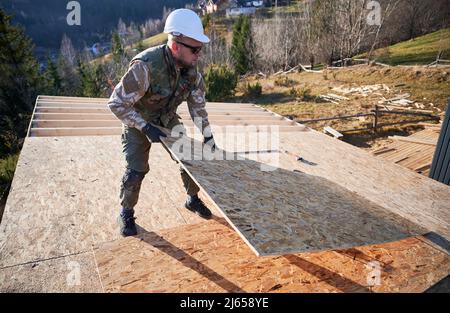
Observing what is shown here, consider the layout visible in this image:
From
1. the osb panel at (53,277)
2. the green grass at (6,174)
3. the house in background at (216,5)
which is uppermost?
the house in background at (216,5)

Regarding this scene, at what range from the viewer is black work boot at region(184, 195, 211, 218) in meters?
3.33

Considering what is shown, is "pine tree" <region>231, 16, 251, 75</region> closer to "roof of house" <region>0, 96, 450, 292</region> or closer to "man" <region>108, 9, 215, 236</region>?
"roof of house" <region>0, 96, 450, 292</region>

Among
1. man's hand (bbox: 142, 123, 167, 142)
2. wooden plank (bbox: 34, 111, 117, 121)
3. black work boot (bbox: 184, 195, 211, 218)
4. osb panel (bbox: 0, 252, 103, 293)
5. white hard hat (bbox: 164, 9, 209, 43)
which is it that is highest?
white hard hat (bbox: 164, 9, 209, 43)

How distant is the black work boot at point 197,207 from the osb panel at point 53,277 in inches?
46.9

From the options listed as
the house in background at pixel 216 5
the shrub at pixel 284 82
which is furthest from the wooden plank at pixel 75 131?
the house in background at pixel 216 5

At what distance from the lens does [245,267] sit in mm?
2557

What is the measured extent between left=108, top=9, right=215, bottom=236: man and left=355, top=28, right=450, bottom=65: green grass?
22050 millimetres

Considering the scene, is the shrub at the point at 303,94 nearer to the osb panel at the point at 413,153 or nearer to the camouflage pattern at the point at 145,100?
the osb panel at the point at 413,153

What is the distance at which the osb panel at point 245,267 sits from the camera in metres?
2.36

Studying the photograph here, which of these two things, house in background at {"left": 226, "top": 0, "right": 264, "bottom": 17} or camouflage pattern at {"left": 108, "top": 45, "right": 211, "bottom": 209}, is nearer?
camouflage pattern at {"left": 108, "top": 45, "right": 211, "bottom": 209}

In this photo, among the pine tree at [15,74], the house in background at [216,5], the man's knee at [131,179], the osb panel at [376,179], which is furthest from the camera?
the house in background at [216,5]

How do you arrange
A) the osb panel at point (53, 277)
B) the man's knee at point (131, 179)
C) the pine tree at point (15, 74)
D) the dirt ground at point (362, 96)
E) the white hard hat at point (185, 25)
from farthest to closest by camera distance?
the pine tree at point (15, 74), the dirt ground at point (362, 96), the man's knee at point (131, 179), the white hard hat at point (185, 25), the osb panel at point (53, 277)

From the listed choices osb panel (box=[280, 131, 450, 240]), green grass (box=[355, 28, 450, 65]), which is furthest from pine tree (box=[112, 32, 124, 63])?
osb panel (box=[280, 131, 450, 240])
